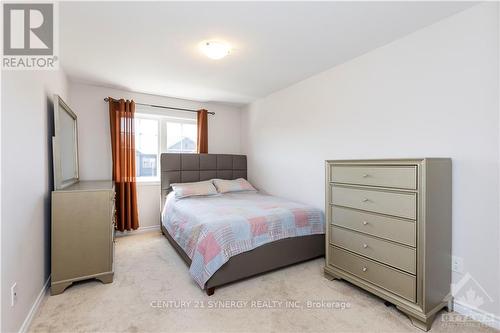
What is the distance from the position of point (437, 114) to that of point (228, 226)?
2.08m

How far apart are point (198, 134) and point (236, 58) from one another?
2060 millimetres

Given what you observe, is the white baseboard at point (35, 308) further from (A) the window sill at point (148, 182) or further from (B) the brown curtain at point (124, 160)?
(A) the window sill at point (148, 182)

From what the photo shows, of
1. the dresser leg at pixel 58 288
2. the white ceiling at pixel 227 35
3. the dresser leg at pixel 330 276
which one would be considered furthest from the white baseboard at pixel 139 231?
the dresser leg at pixel 330 276

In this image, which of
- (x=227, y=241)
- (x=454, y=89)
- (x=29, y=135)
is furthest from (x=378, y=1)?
(x=29, y=135)

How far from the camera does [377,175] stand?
6.72 feet

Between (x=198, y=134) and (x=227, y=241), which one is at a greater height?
(x=198, y=134)

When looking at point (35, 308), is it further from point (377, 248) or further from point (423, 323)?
point (423, 323)

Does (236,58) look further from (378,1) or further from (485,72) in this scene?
(485,72)

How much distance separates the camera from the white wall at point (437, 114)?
178 cm

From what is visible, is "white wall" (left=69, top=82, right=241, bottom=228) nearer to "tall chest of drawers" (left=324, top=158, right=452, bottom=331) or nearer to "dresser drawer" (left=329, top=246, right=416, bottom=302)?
"dresser drawer" (left=329, top=246, right=416, bottom=302)

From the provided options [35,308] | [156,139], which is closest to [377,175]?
[35,308]

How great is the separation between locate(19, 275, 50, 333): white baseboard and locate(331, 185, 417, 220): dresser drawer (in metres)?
2.65

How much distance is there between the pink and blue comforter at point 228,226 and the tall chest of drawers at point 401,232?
597 mm

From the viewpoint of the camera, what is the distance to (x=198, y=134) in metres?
4.52
